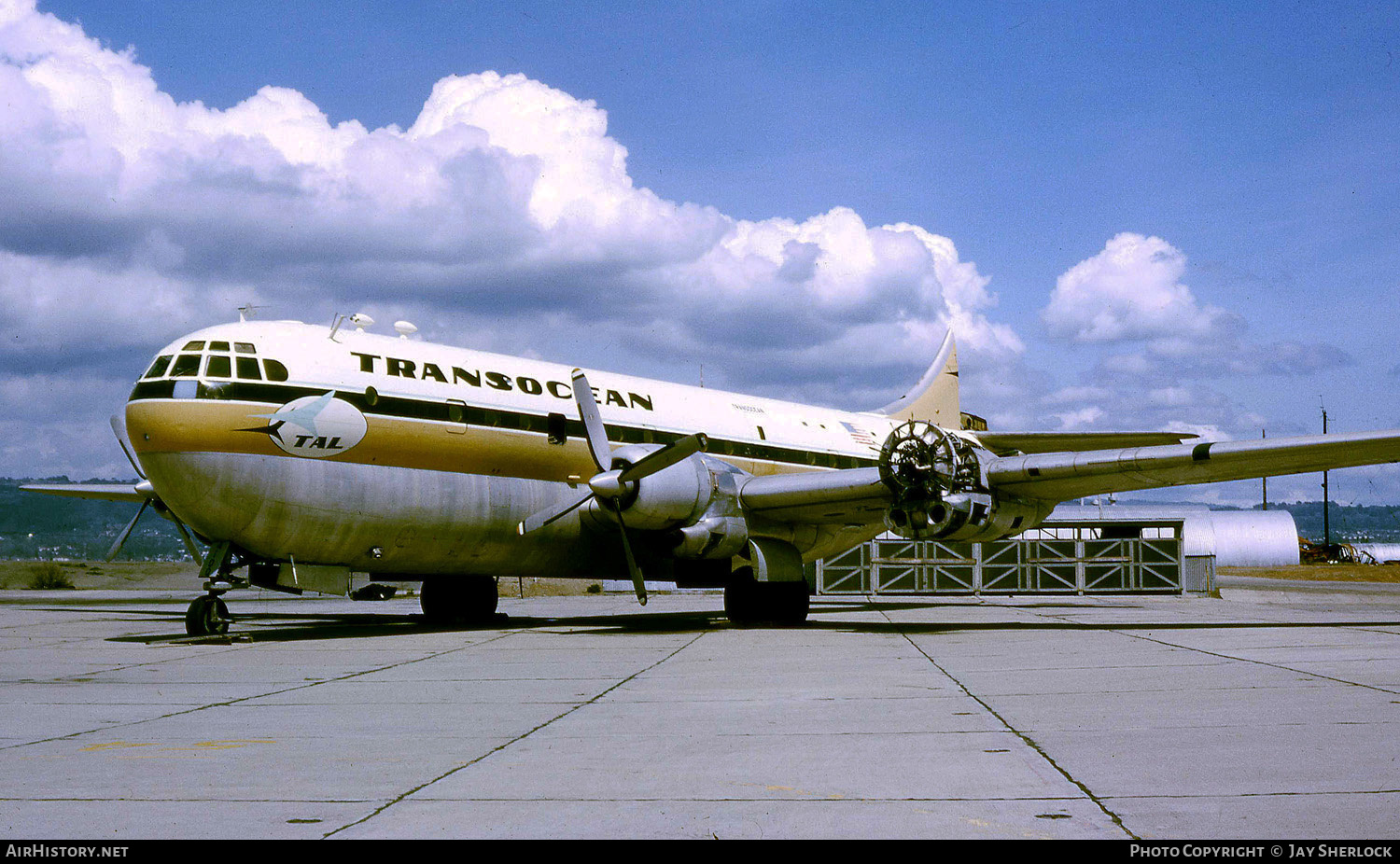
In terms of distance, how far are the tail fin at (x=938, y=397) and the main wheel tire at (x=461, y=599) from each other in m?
14.2

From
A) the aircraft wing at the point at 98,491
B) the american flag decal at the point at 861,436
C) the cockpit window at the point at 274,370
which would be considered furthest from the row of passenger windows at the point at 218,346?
the american flag decal at the point at 861,436

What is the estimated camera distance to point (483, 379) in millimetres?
18859

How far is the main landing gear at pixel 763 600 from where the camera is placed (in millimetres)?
20984

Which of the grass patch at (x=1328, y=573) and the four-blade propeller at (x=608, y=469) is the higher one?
the four-blade propeller at (x=608, y=469)

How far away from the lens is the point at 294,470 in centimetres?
1634

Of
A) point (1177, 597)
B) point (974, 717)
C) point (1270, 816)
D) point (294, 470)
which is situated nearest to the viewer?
point (1270, 816)

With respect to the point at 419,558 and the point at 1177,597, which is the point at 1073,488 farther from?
the point at 1177,597

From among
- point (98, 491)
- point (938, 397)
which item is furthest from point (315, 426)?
point (938, 397)

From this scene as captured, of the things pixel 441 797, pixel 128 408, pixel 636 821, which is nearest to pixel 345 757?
pixel 441 797

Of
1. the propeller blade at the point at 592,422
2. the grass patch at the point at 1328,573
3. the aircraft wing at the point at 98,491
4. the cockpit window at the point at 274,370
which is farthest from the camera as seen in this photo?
the grass patch at the point at 1328,573

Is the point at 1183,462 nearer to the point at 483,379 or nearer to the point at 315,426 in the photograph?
the point at 483,379

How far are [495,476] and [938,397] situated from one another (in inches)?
703

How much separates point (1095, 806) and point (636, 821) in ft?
7.30

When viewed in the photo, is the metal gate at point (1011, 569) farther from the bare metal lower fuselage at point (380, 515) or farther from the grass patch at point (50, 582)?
the grass patch at point (50, 582)
